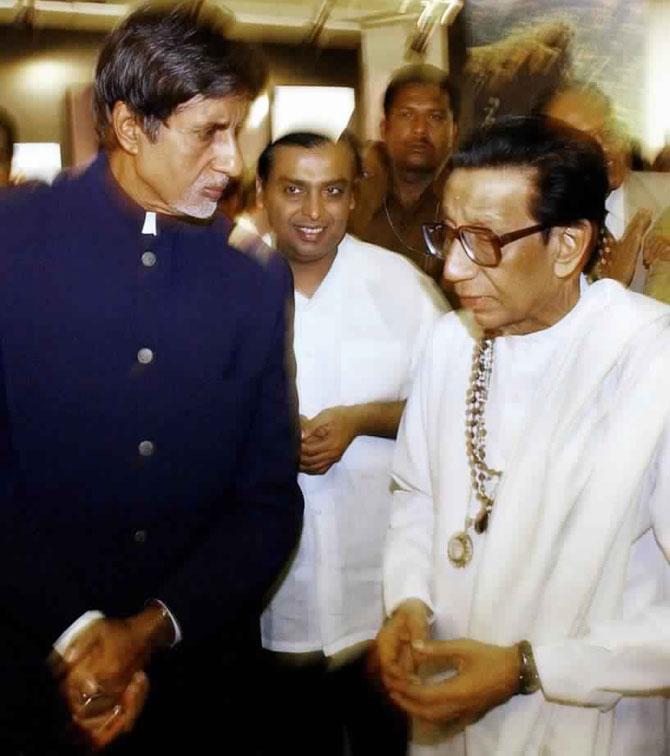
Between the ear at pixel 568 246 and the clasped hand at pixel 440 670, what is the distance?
551 mm

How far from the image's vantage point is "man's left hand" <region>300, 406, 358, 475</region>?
6.61ft

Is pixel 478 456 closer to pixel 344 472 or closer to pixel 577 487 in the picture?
pixel 577 487

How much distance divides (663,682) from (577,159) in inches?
29.0

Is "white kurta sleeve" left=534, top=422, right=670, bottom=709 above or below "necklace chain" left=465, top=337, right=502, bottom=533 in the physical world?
below

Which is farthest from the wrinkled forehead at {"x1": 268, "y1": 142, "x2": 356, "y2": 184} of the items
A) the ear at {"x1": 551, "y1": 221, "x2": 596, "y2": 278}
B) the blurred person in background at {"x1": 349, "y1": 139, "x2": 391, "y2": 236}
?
the ear at {"x1": 551, "y1": 221, "x2": 596, "y2": 278}

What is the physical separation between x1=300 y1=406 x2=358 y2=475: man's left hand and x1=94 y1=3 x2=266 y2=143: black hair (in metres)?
0.81

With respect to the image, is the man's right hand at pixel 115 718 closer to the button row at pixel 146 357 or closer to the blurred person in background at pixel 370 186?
the button row at pixel 146 357

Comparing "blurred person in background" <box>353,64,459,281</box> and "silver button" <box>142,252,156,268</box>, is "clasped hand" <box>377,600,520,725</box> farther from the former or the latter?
"blurred person in background" <box>353,64,459,281</box>

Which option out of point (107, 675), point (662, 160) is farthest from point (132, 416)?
point (662, 160)

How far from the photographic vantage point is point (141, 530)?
58.1 inches

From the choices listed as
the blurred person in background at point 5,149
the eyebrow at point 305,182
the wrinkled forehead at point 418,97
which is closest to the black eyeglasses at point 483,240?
the eyebrow at point 305,182

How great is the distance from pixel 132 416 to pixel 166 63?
537 millimetres

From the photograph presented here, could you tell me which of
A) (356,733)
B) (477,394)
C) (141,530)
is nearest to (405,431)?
(477,394)

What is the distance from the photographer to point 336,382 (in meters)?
2.11
